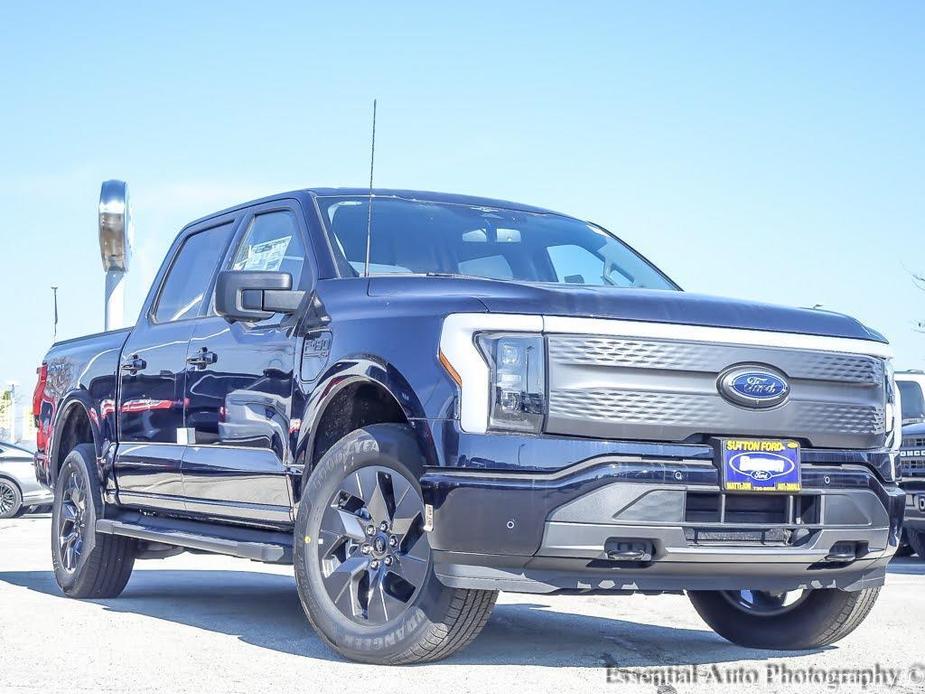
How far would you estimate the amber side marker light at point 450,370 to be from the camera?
4785mm

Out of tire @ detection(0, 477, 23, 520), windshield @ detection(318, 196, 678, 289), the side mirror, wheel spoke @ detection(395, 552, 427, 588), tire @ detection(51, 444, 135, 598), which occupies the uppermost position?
windshield @ detection(318, 196, 678, 289)

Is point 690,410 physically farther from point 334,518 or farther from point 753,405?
point 334,518

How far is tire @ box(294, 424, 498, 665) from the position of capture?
4.86m

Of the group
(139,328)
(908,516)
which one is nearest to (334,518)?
(139,328)

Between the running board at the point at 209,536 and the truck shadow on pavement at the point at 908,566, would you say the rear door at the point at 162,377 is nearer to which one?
the running board at the point at 209,536

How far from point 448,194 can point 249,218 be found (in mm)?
989

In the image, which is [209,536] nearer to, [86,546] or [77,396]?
[86,546]

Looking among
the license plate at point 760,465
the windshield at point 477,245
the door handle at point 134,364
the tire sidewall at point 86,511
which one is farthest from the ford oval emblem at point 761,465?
the tire sidewall at point 86,511

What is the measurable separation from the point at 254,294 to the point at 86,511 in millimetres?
2682

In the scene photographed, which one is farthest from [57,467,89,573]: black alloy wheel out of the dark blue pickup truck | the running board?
the dark blue pickup truck

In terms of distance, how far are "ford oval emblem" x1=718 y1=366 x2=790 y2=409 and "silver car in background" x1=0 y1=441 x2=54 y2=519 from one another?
15.9m

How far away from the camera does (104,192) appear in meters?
20.1

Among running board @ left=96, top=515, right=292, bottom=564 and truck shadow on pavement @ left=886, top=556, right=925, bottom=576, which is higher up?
running board @ left=96, top=515, right=292, bottom=564

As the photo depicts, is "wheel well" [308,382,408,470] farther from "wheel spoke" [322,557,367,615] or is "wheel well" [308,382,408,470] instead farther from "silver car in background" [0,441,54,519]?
"silver car in background" [0,441,54,519]
